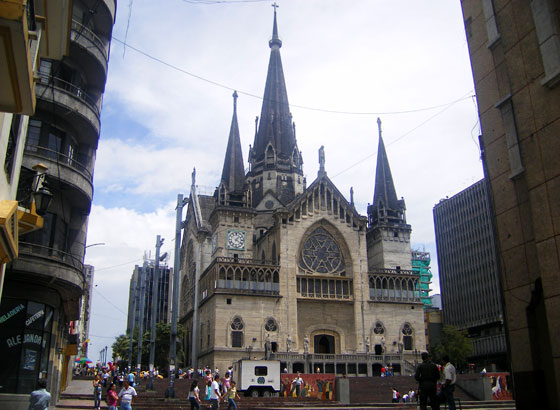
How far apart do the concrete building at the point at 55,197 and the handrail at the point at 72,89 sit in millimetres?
43

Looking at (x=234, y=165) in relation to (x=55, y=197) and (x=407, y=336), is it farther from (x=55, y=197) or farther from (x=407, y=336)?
(x=55, y=197)

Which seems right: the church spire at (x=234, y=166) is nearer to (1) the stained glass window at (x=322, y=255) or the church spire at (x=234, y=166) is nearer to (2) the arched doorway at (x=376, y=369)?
(1) the stained glass window at (x=322, y=255)

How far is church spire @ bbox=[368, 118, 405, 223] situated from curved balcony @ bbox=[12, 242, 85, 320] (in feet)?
149

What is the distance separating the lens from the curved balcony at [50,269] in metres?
18.9

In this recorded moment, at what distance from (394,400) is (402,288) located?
23705mm

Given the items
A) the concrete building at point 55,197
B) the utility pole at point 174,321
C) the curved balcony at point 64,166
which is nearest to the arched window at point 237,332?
the utility pole at point 174,321

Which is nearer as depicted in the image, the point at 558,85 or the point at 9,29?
the point at 9,29

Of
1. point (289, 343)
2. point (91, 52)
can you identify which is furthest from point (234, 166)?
point (91, 52)

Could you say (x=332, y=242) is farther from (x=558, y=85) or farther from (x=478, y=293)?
(x=478, y=293)

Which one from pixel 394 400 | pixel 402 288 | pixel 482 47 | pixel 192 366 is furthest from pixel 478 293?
pixel 482 47

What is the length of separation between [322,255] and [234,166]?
17.9 meters

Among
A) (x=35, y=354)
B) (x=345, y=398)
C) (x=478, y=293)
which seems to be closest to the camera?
(x=35, y=354)

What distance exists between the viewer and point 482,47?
55.2 ft

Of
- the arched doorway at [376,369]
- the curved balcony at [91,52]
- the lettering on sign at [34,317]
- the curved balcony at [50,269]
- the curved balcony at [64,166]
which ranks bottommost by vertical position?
the arched doorway at [376,369]
